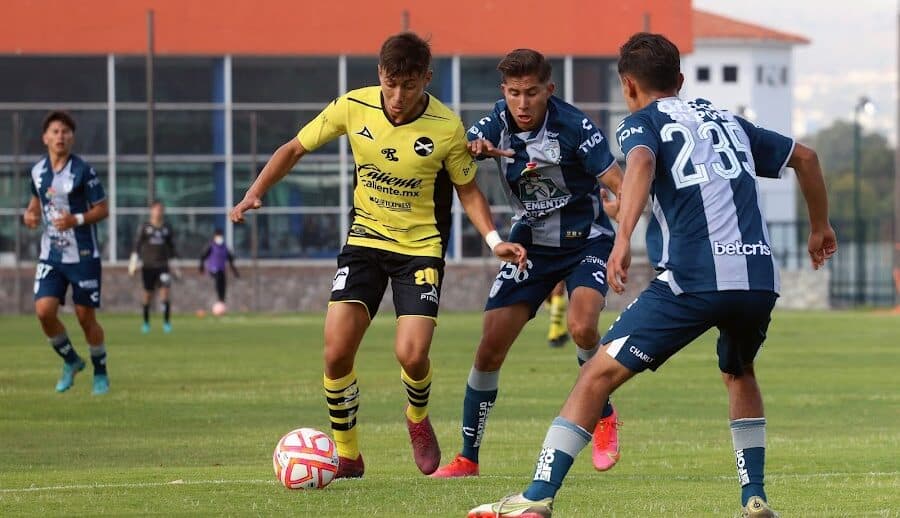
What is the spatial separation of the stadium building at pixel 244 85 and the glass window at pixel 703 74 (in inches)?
2413

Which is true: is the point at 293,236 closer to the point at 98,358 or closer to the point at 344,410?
the point at 98,358

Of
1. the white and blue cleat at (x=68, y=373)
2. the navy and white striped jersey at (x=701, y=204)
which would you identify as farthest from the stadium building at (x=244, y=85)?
the navy and white striped jersey at (x=701, y=204)

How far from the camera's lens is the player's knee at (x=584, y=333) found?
9.66 m

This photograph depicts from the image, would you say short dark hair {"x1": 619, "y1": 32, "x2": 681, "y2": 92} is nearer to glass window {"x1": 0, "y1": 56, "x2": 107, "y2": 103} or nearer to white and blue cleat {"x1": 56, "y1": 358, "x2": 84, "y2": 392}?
white and blue cleat {"x1": 56, "y1": 358, "x2": 84, "y2": 392}

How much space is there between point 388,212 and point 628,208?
253 cm

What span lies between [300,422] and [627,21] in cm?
3484

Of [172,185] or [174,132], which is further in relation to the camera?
[174,132]

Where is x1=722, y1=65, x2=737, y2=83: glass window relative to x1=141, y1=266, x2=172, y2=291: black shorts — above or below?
above

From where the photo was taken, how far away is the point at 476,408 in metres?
9.55

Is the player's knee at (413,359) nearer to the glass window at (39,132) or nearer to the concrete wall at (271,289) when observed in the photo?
the concrete wall at (271,289)

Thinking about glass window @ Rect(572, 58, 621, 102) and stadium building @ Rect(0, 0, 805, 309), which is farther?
glass window @ Rect(572, 58, 621, 102)

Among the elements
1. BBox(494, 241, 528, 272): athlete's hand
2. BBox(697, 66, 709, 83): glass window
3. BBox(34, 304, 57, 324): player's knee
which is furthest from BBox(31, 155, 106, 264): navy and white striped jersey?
BBox(697, 66, 709, 83): glass window

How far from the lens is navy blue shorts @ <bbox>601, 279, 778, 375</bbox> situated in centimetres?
681

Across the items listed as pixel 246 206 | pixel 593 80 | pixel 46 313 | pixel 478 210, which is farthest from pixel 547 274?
pixel 593 80
